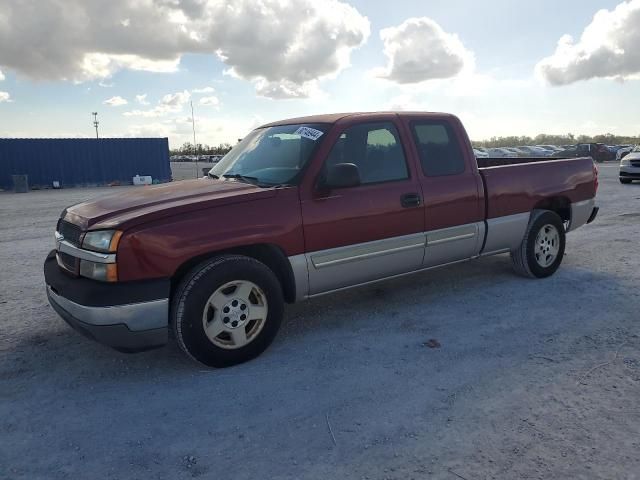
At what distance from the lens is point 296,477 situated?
7.81 feet

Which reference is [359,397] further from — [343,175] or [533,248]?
[533,248]

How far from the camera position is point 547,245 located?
5590mm

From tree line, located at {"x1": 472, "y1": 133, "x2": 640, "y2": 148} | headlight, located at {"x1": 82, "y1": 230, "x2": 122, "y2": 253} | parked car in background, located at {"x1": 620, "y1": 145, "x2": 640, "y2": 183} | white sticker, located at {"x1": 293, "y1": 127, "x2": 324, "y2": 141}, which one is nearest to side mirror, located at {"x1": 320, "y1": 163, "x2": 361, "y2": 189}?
white sticker, located at {"x1": 293, "y1": 127, "x2": 324, "y2": 141}

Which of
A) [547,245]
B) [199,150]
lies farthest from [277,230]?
[199,150]

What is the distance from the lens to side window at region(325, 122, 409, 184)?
4.16m

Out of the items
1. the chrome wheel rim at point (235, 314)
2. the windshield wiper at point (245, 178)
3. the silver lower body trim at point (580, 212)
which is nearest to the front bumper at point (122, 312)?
the chrome wheel rim at point (235, 314)

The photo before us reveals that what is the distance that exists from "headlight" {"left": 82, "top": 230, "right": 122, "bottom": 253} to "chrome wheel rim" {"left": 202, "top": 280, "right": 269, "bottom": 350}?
727 mm

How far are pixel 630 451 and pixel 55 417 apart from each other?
10.5 ft

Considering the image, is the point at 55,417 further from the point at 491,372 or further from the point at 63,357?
the point at 491,372

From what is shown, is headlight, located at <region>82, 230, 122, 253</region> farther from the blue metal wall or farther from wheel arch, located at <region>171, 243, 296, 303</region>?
the blue metal wall

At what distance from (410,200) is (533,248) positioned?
1.95m

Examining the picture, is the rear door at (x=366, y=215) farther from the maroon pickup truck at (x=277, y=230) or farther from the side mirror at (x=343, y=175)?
the side mirror at (x=343, y=175)

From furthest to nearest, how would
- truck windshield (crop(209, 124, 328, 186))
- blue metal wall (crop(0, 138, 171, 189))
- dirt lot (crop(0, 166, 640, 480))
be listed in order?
blue metal wall (crop(0, 138, 171, 189))
truck windshield (crop(209, 124, 328, 186))
dirt lot (crop(0, 166, 640, 480))

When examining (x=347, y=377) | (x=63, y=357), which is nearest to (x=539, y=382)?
(x=347, y=377)
